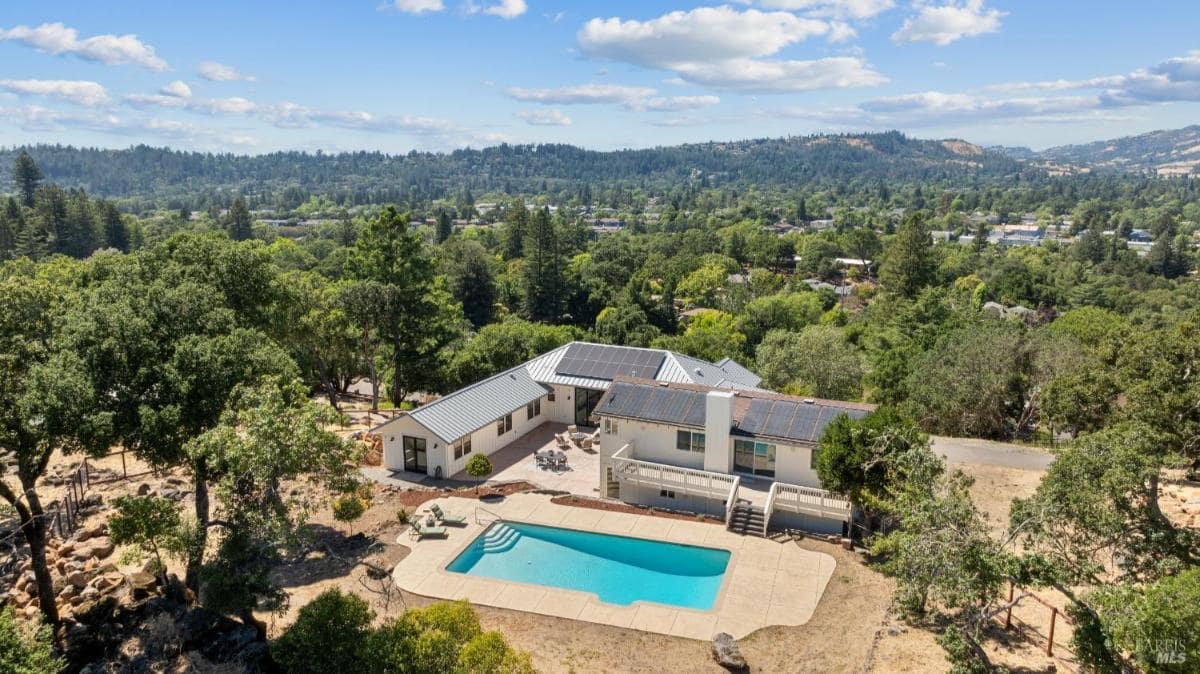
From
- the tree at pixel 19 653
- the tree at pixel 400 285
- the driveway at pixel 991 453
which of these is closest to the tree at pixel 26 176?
the tree at pixel 400 285

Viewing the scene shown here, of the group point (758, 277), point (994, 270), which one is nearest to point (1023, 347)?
point (758, 277)

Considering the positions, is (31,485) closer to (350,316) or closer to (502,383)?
(502,383)

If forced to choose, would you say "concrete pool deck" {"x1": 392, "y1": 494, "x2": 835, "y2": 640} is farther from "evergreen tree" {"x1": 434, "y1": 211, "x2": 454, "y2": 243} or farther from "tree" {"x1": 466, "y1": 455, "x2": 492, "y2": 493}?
"evergreen tree" {"x1": 434, "y1": 211, "x2": 454, "y2": 243}

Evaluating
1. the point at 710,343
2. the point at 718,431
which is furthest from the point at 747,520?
the point at 710,343

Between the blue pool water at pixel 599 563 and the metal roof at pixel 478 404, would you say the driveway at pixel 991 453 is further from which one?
the metal roof at pixel 478 404

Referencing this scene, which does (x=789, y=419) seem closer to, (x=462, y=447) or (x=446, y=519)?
(x=446, y=519)
